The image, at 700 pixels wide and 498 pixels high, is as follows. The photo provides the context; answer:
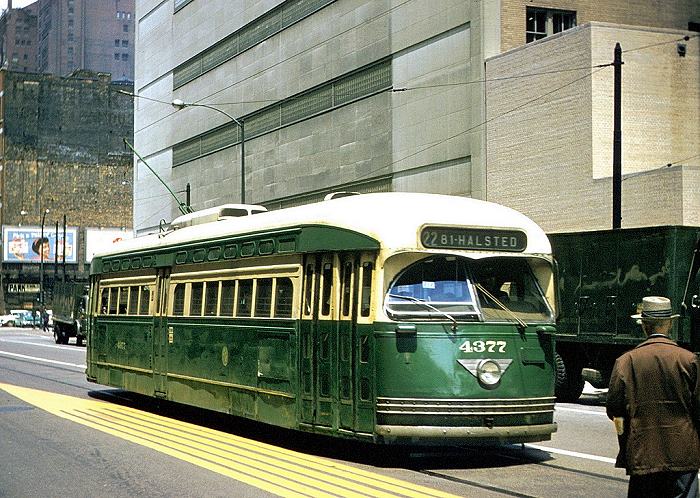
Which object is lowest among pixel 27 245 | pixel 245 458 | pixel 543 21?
pixel 245 458

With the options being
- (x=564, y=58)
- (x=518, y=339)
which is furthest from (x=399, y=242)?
(x=564, y=58)

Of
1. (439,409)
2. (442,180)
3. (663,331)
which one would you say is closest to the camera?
(663,331)

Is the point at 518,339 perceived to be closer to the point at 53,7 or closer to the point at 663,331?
the point at 663,331

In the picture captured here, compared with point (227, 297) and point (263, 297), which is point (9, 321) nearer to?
point (227, 297)

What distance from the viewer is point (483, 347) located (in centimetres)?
1139

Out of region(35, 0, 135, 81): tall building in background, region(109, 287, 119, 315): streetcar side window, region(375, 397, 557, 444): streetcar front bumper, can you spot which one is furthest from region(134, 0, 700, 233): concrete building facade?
region(35, 0, 135, 81): tall building in background

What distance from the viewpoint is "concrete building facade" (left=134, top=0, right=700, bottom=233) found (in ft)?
138

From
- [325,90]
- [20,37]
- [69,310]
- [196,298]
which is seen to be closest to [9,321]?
[69,310]

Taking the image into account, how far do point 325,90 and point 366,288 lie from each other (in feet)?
139

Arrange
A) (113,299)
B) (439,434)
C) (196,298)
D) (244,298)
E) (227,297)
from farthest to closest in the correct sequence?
(113,299) → (196,298) → (227,297) → (244,298) → (439,434)

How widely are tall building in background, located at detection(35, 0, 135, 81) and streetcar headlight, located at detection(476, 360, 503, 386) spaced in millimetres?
167250

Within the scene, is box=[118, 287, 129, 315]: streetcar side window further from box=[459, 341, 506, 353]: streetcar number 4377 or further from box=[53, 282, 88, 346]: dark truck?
Result: box=[53, 282, 88, 346]: dark truck

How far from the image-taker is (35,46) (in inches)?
7343

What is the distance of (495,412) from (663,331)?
4851 millimetres
